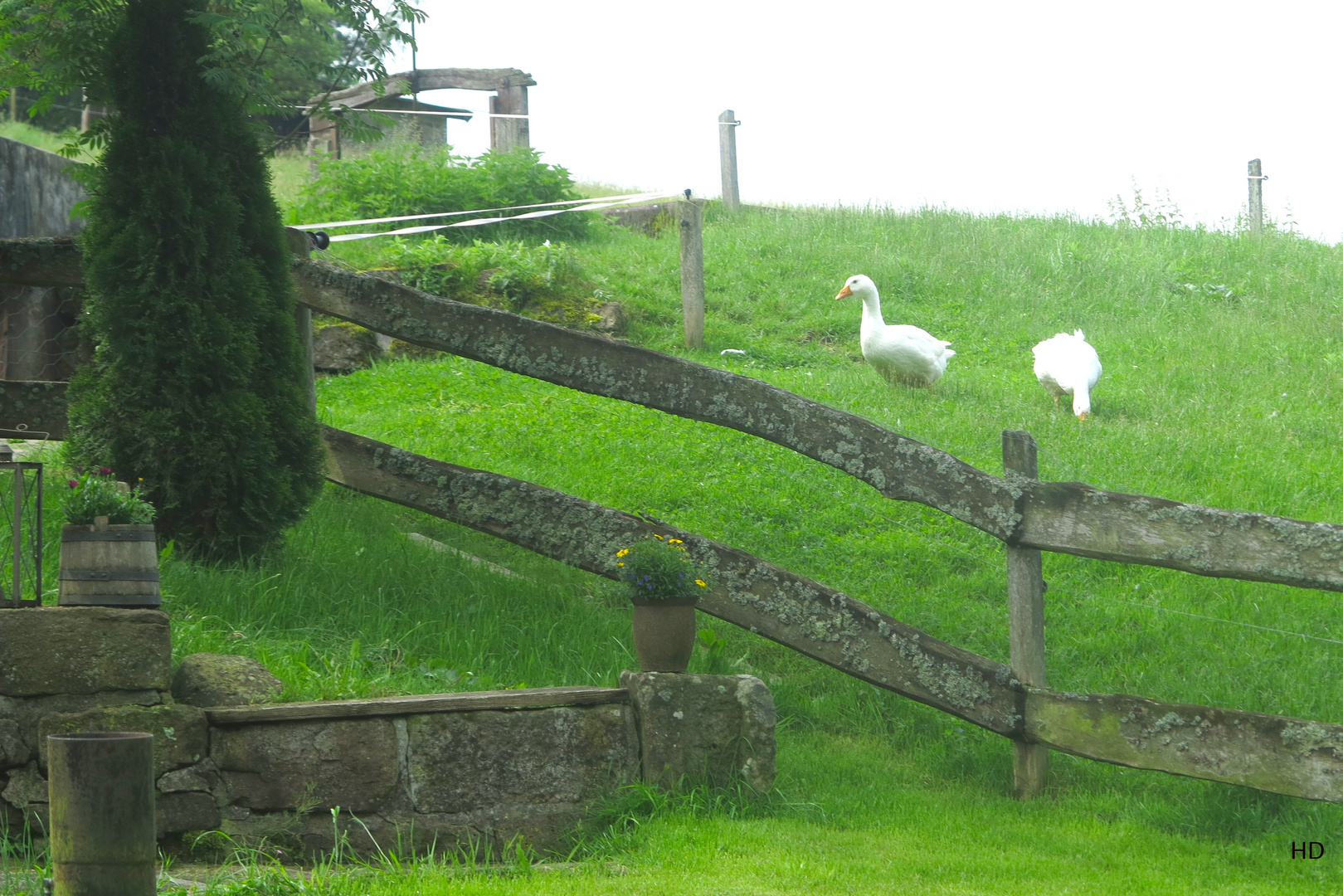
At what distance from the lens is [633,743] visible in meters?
4.05

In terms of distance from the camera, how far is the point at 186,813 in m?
3.58

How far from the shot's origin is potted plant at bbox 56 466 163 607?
11.6ft

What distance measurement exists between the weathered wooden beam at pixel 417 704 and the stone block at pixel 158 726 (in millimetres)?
68

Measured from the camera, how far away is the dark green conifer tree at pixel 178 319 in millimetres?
4730

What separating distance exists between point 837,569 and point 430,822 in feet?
10.2

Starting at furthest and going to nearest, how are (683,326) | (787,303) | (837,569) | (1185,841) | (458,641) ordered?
(787,303), (683,326), (837,569), (458,641), (1185,841)

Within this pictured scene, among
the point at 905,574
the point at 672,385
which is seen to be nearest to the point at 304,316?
the point at 672,385

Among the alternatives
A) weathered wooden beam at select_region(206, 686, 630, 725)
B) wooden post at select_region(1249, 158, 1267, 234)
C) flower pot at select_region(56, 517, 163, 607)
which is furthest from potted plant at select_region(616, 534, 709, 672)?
wooden post at select_region(1249, 158, 1267, 234)

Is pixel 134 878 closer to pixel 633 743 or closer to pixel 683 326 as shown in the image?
pixel 633 743

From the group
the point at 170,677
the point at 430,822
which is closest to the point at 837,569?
the point at 430,822

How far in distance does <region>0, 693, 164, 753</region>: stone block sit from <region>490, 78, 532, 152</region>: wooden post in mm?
14605

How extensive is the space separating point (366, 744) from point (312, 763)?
0.18 meters

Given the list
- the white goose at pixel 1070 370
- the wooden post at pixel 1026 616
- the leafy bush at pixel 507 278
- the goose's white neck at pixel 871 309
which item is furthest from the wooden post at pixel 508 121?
the wooden post at pixel 1026 616

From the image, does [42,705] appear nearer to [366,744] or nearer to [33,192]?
[366,744]
